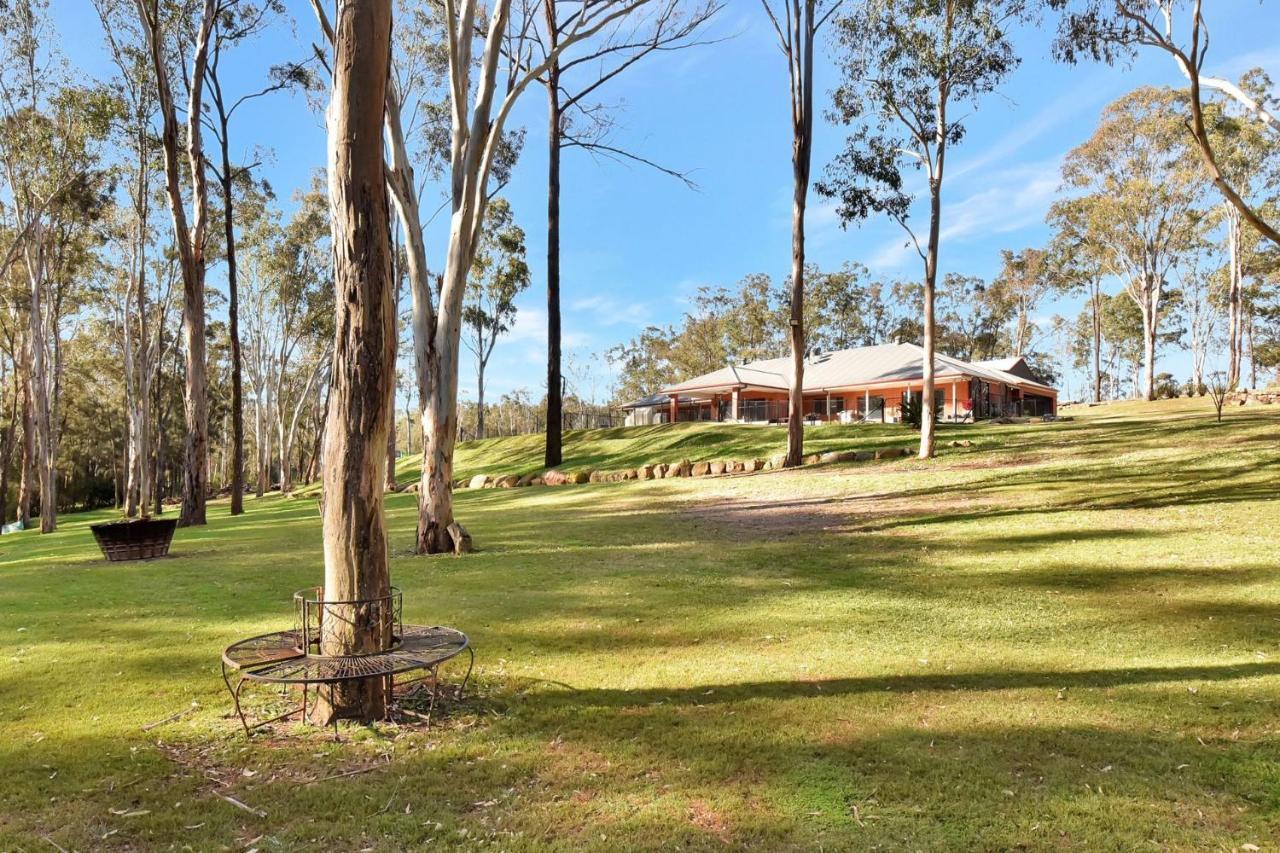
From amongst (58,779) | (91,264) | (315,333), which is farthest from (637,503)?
(315,333)

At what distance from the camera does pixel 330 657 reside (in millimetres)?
3914

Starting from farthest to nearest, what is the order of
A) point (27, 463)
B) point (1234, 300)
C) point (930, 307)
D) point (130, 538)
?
point (1234, 300)
point (27, 463)
point (930, 307)
point (130, 538)

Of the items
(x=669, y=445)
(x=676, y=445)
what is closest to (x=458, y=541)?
(x=676, y=445)

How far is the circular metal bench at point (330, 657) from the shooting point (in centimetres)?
364

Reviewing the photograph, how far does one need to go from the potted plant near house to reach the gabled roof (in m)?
27.2

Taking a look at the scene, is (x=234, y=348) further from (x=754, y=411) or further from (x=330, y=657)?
(x=754, y=411)

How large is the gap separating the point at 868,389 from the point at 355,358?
32528 millimetres

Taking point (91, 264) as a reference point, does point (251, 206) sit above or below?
above

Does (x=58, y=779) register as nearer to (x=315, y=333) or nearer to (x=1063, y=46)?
(x=1063, y=46)

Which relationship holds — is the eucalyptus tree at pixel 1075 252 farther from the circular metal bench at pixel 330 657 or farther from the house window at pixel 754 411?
the circular metal bench at pixel 330 657

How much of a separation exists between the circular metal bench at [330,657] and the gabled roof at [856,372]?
99.3 feet

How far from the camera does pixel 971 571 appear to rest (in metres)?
7.42

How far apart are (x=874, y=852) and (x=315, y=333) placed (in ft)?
133

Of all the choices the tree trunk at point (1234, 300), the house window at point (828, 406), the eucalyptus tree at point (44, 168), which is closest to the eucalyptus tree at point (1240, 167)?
the tree trunk at point (1234, 300)
